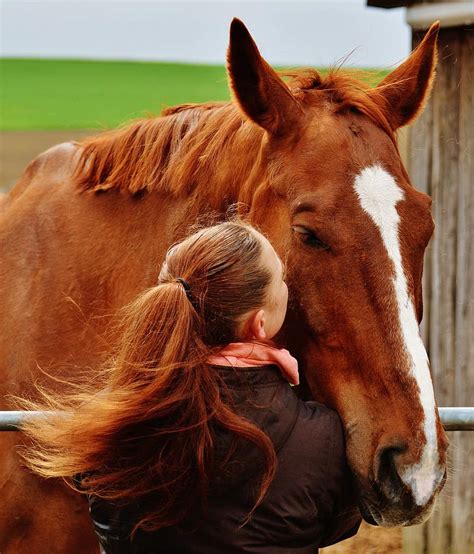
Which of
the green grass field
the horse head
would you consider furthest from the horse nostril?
the green grass field

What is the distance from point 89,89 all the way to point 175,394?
3774 cm

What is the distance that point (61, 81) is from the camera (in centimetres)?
3978

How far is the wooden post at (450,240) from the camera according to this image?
4.68 meters

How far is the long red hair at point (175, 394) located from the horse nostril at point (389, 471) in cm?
35

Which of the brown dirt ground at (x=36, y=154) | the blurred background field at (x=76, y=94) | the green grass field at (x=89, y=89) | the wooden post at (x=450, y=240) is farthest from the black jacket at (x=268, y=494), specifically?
the green grass field at (x=89, y=89)

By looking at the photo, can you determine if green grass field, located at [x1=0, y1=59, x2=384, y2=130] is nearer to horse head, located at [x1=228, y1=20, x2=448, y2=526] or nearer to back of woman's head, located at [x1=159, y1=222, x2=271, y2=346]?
horse head, located at [x1=228, y1=20, x2=448, y2=526]

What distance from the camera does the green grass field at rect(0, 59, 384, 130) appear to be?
32031mm

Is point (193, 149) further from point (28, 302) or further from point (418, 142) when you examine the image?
point (418, 142)

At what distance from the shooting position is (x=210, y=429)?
1.86 meters

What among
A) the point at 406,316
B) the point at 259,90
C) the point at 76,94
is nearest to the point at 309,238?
the point at 406,316

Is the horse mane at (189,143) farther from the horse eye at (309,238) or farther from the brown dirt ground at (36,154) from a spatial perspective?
the brown dirt ground at (36,154)

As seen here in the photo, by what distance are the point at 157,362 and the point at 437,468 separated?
67cm

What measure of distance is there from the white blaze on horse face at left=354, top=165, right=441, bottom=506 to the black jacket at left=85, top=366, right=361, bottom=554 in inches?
7.8

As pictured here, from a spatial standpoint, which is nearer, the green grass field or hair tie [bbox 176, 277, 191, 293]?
hair tie [bbox 176, 277, 191, 293]
